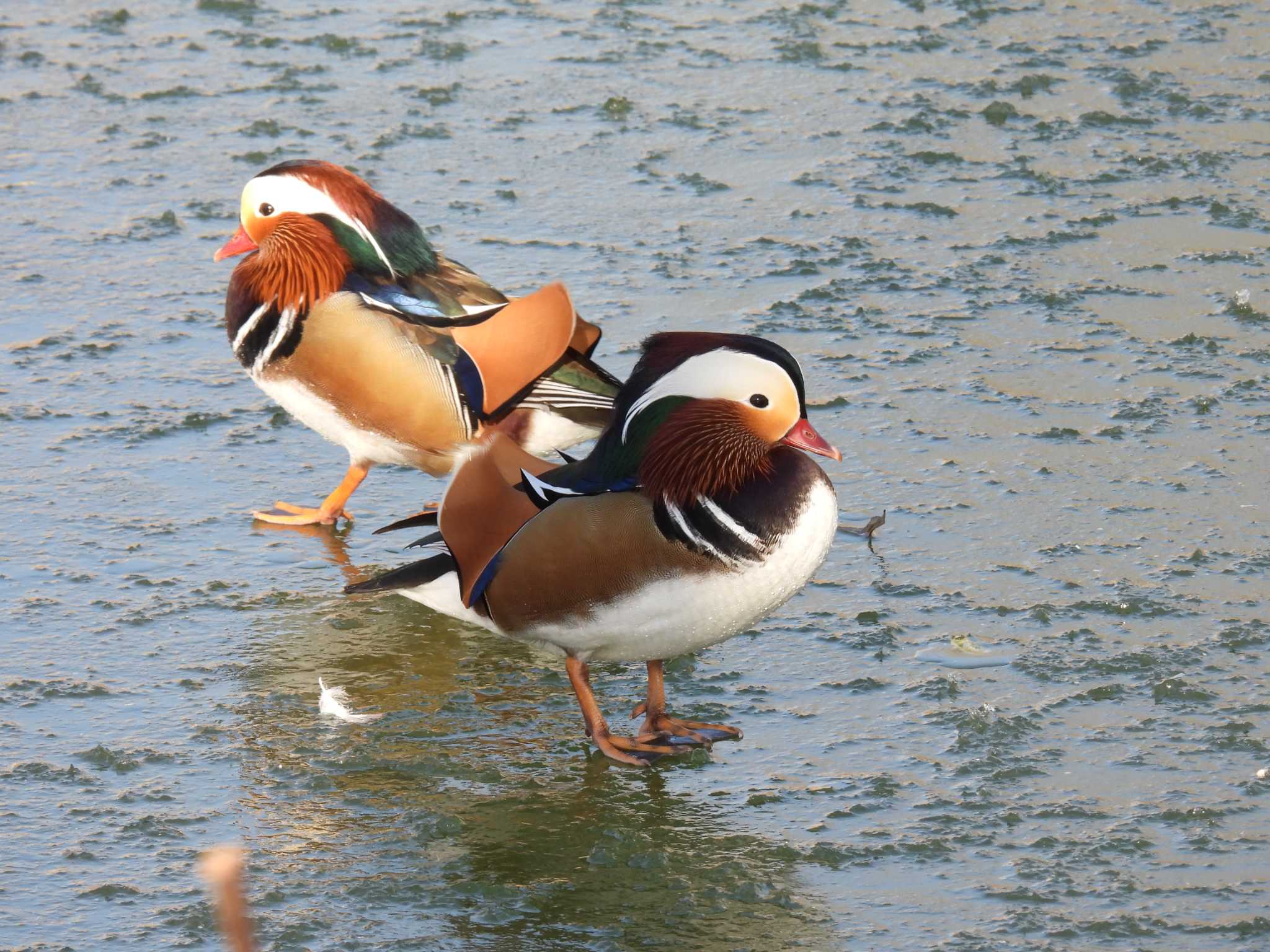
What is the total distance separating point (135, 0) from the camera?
1070 cm

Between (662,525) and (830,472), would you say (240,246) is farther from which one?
(662,525)

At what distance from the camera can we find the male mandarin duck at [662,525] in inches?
151

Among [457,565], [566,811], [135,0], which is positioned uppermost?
[135,0]

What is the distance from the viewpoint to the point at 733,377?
13.0 feet

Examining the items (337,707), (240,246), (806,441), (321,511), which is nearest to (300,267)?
(240,246)

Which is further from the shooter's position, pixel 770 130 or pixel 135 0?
pixel 135 0

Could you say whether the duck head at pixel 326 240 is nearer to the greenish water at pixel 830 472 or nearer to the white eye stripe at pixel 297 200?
the white eye stripe at pixel 297 200

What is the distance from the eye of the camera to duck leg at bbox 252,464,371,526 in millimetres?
5398

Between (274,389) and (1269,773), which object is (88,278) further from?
(1269,773)

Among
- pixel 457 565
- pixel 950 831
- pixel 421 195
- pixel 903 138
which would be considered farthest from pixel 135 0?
pixel 950 831

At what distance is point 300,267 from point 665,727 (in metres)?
2.01

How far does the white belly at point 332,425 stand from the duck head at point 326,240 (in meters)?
0.25

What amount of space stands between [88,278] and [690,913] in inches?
180

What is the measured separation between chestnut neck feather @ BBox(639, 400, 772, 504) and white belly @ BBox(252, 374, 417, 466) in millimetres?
1517
